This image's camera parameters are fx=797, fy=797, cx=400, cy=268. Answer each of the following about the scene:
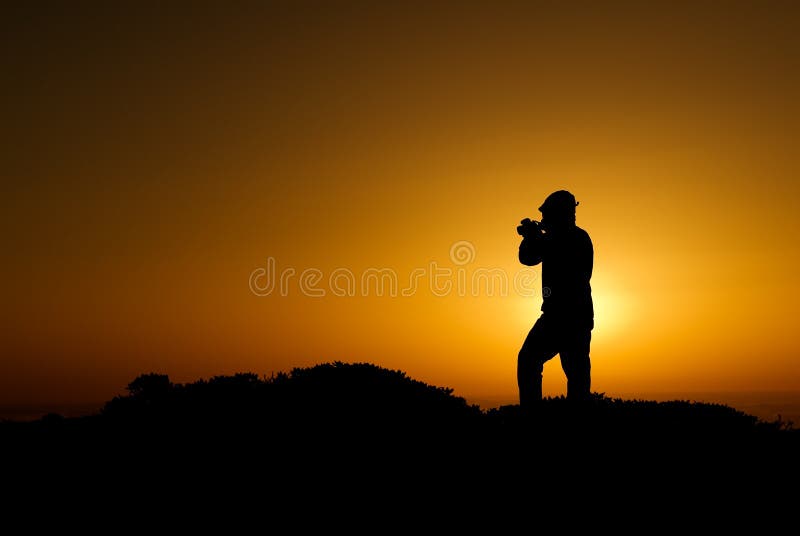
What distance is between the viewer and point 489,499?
1264 cm

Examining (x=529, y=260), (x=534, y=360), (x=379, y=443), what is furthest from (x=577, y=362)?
(x=379, y=443)

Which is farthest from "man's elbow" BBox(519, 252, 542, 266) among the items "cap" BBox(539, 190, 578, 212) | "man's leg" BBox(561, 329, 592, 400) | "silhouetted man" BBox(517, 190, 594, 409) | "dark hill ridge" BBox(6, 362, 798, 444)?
"dark hill ridge" BBox(6, 362, 798, 444)

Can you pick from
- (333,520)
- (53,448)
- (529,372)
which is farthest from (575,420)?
(53,448)

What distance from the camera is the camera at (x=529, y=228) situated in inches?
628

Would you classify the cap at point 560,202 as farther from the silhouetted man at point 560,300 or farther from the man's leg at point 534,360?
the man's leg at point 534,360

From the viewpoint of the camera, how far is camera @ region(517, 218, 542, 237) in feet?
52.4

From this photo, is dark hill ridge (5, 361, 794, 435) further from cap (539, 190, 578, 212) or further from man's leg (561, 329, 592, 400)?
cap (539, 190, 578, 212)

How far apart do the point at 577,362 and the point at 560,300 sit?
1277mm

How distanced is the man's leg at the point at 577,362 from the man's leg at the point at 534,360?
0.29 m

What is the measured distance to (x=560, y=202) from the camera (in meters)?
16.0

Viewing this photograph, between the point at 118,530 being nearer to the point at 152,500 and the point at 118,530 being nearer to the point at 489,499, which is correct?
the point at 152,500

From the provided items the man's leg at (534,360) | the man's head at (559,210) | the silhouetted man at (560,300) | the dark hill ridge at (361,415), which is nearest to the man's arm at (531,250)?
the silhouetted man at (560,300)

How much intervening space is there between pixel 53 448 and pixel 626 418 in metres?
11.4

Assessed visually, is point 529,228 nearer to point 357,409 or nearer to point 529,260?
point 529,260
